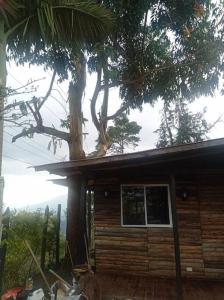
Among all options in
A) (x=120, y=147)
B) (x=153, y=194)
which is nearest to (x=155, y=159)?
(x=153, y=194)

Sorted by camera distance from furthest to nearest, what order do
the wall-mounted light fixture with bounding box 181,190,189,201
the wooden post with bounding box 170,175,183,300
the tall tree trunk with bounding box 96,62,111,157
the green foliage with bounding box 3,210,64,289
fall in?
the tall tree trunk with bounding box 96,62,111,157, the wall-mounted light fixture with bounding box 181,190,189,201, the green foliage with bounding box 3,210,64,289, the wooden post with bounding box 170,175,183,300

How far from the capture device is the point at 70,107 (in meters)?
10.2

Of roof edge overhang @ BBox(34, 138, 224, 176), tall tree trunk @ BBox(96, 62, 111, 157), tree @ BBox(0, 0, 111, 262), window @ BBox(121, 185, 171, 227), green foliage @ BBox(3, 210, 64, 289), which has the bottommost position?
green foliage @ BBox(3, 210, 64, 289)

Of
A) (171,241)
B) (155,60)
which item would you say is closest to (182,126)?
(155,60)

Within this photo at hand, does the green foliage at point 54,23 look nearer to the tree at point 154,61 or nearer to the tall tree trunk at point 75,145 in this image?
the tall tree trunk at point 75,145

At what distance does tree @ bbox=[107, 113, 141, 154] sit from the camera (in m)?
24.0

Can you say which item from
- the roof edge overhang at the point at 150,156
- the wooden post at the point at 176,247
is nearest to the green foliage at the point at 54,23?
the roof edge overhang at the point at 150,156

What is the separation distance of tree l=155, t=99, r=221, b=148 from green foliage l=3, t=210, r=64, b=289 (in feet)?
47.4

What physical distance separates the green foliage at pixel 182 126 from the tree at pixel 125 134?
2316mm

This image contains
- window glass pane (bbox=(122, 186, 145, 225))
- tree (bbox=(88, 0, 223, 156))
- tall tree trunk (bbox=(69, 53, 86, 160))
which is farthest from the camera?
tall tree trunk (bbox=(69, 53, 86, 160))

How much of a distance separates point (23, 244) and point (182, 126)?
1772 centimetres

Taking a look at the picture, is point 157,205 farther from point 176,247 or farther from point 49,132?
point 49,132

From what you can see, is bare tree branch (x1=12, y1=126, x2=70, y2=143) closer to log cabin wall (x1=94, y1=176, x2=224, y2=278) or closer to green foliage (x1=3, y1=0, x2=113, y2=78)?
log cabin wall (x1=94, y1=176, x2=224, y2=278)

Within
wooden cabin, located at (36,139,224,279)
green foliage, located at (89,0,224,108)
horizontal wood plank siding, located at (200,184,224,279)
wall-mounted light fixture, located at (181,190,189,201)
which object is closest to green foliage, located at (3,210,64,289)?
wooden cabin, located at (36,139,224,279)
